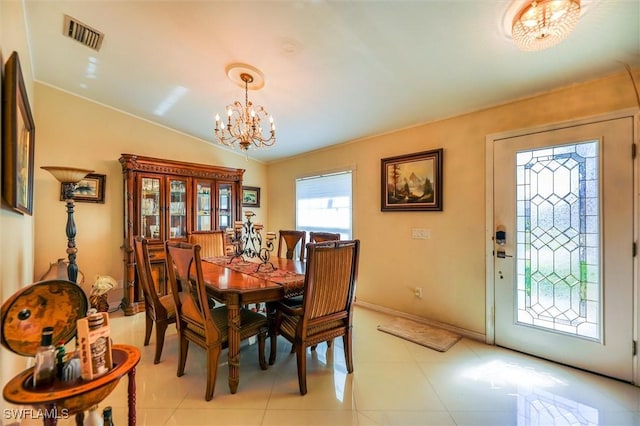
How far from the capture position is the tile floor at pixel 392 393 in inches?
67.4

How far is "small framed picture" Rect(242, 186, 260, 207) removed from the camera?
510 cm

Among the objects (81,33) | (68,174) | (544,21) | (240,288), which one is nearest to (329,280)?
(240,288)

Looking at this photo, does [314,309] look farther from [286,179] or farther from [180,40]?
[286,179]

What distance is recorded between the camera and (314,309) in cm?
196

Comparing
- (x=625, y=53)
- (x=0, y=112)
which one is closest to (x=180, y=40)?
(x=0, y=112)

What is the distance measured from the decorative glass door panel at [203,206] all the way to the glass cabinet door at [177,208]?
18 centimetres

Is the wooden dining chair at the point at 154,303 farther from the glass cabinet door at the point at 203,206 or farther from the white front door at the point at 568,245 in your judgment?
the white front door at the point at 568,245

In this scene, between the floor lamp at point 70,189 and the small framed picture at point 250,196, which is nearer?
the floor lamp at point 70,189

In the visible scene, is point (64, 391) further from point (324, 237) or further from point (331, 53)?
point (331, 53)

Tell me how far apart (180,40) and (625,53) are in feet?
10.8

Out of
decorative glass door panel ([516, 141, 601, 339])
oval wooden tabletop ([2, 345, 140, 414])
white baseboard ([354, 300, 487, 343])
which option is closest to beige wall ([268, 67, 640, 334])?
white baseboard ([354, 300, 487, 343])

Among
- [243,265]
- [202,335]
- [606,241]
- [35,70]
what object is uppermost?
[35,70]

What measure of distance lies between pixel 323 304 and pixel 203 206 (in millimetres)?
2979

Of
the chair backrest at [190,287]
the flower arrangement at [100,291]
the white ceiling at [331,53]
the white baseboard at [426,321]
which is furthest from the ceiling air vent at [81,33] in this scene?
the white baseboard at [426,321]
